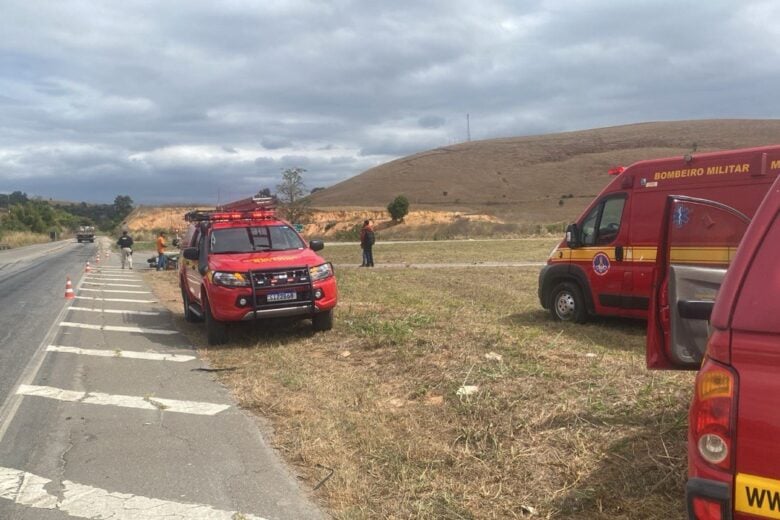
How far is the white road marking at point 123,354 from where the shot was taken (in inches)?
326

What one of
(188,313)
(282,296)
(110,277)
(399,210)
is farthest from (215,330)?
(399,210)

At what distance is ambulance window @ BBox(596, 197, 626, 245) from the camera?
8672 mm

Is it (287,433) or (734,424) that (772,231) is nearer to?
(734,424)

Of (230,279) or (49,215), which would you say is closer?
(230,279)

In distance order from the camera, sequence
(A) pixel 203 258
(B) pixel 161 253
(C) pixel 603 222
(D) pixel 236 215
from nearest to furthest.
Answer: (C) pixel 603 222 < (A) pixel 203 258 < (D) pixel 236 215 < (B) pixel 161 253

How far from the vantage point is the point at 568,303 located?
31.1 ft

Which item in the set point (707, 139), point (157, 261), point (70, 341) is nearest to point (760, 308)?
point (70, 341)

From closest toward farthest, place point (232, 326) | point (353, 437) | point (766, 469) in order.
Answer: point (766, 469)
point (353, 437)
point (232, 326)

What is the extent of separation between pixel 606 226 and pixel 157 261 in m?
22.1

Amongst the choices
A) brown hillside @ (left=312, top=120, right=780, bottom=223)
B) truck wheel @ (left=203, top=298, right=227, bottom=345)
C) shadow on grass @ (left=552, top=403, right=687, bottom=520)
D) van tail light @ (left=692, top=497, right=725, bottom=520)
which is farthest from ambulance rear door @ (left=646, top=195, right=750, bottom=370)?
brown hillside @ (left=312, top=120, right=780, bottom=223)

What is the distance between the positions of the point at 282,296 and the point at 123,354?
7.53ft

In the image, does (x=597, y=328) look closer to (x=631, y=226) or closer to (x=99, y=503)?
(x=631, y=226)

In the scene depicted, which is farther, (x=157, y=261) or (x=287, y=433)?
(x=157, y=261)

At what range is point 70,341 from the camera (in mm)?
9438
